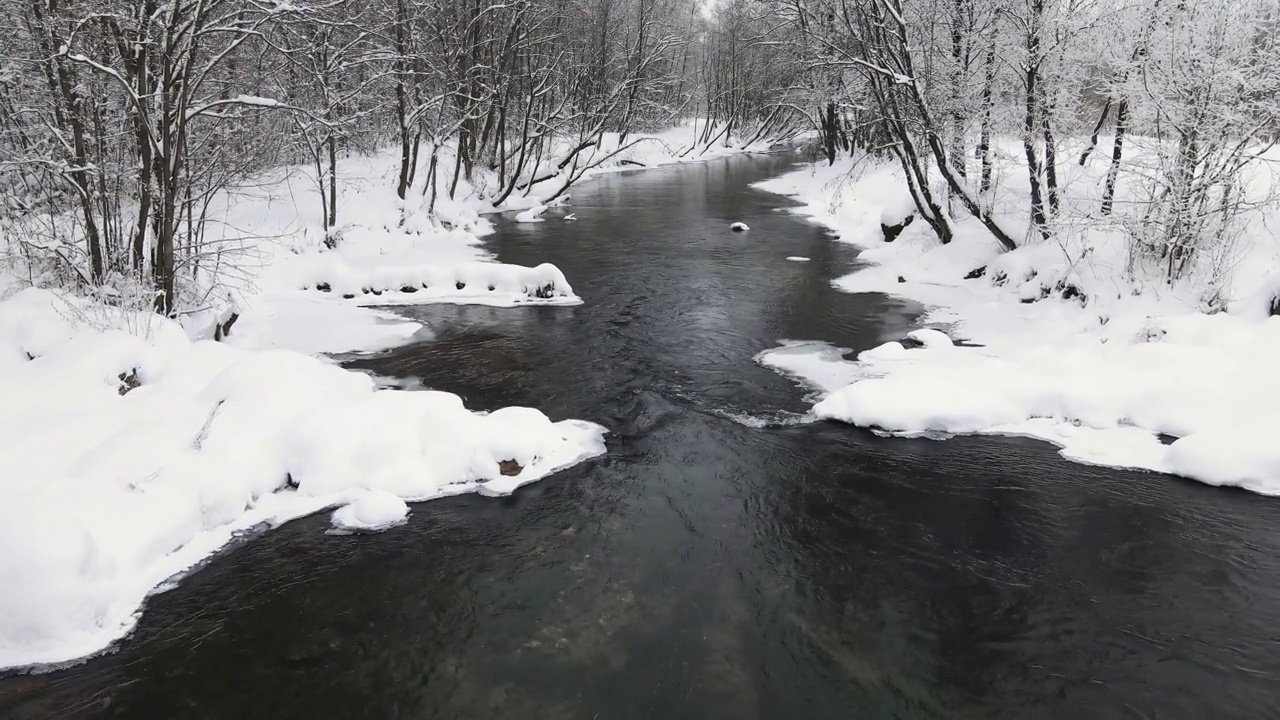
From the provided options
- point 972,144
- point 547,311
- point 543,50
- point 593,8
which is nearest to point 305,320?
point 547,311

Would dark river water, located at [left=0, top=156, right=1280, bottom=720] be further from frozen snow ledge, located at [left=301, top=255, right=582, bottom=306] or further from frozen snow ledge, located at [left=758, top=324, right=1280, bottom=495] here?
frozen snow ledge, located at [left=301, top=255, right=582, bottom=306]

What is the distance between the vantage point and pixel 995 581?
6660mm

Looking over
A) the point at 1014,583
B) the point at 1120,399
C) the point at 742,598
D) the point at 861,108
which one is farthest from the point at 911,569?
the point at 861,108

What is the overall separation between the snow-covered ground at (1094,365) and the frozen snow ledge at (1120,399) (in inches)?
0.8

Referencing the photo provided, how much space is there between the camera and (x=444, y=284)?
1706 centimetres

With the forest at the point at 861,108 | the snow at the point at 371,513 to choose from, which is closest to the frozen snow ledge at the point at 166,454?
the snow at the point at 371,513

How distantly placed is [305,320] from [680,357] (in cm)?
771

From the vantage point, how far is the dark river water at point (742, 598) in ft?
17.6

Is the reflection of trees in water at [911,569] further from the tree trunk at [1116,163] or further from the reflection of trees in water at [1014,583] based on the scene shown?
the tree trunk at [1116,163]

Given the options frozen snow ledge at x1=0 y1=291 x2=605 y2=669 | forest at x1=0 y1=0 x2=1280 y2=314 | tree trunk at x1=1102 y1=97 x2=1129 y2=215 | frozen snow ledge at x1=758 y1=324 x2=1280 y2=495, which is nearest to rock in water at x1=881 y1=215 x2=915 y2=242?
forest at x1=0 y1=0 x2=1280 y2=314

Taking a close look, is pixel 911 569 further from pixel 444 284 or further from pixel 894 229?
pixel 894 229

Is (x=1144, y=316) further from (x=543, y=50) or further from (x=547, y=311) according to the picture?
(x=543, y=50)

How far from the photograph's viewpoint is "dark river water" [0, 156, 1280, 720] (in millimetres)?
5363

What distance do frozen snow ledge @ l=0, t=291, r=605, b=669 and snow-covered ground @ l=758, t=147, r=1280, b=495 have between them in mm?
4899
